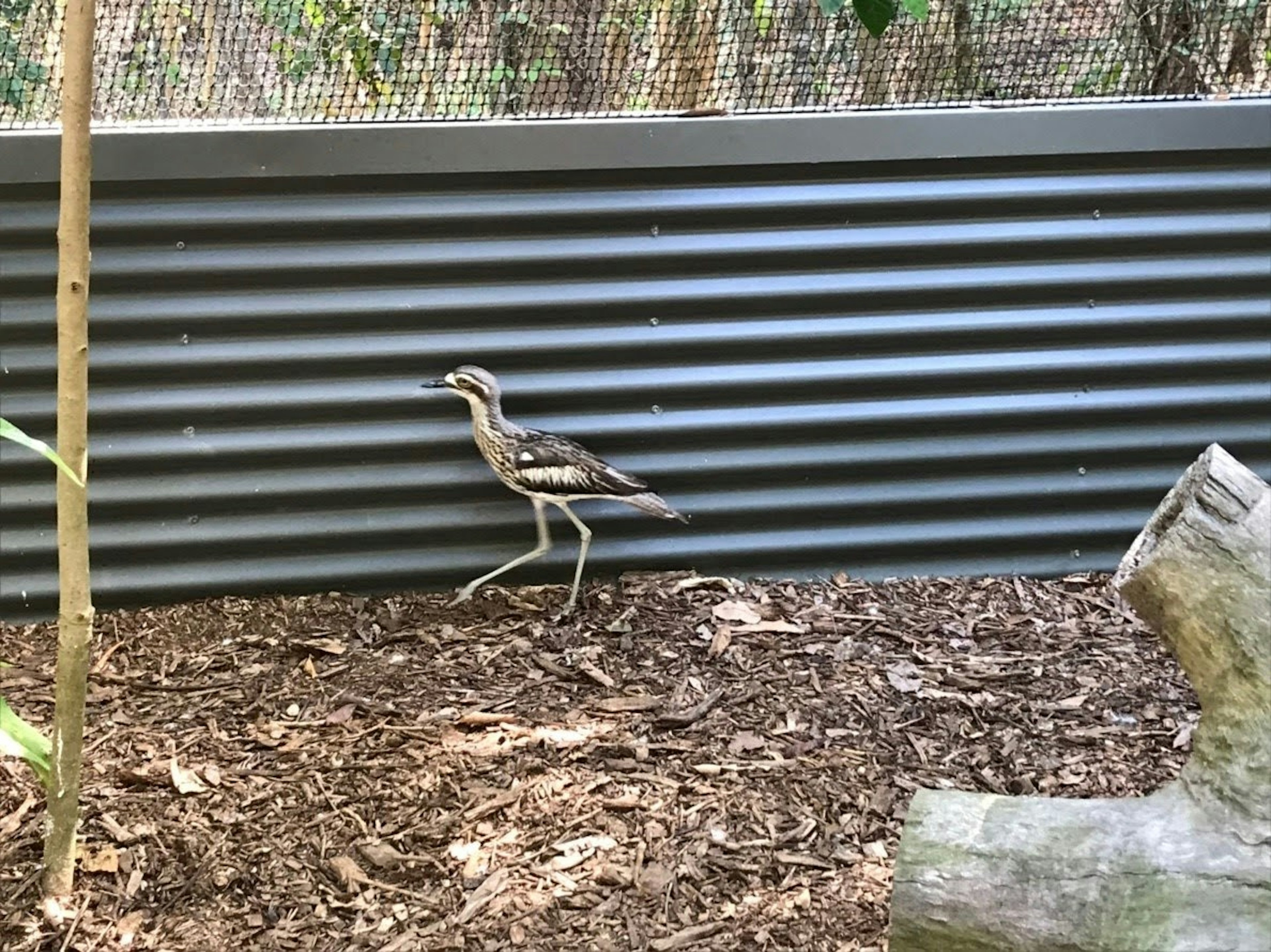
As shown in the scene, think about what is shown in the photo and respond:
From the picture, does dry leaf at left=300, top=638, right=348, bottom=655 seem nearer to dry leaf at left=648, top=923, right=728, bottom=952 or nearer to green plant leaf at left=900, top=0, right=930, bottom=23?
dry leaf at left=648, top=923, right=728, bottom=952

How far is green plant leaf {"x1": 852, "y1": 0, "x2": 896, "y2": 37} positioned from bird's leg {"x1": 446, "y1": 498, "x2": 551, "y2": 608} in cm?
186

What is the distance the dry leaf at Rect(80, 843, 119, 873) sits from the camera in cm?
244

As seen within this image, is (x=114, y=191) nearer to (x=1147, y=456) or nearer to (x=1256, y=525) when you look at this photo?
(x=1256, y=525)

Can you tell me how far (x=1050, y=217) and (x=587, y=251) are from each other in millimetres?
1502

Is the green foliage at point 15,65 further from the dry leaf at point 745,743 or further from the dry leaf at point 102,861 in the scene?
the dry leaf at point 745,743

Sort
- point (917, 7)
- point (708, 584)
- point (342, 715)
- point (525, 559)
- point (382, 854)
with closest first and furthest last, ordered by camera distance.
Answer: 1. point (917, 7)
2. point (382, 854)
3. point (342, 715)
4. point (525, 559)
5. point (708, 584)

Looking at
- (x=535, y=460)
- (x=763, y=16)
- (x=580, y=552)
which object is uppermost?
(x=763, y=16)

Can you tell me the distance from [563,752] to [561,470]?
89 centimetres

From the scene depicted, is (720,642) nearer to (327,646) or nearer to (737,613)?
(737,613)

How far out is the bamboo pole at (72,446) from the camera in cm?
204

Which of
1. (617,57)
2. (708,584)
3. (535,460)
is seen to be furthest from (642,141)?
(708,584)

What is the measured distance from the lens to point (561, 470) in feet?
11.1

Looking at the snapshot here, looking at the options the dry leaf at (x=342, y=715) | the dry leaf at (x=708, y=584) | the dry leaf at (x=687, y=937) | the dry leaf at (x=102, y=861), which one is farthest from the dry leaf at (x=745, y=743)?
the dry leaf at (x=102, y=861)

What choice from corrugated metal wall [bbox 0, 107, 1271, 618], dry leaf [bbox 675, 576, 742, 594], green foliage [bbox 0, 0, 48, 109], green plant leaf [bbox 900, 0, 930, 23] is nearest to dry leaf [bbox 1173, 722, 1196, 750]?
corrugated metal wall [bbox 0, 107, 1271, 618]
